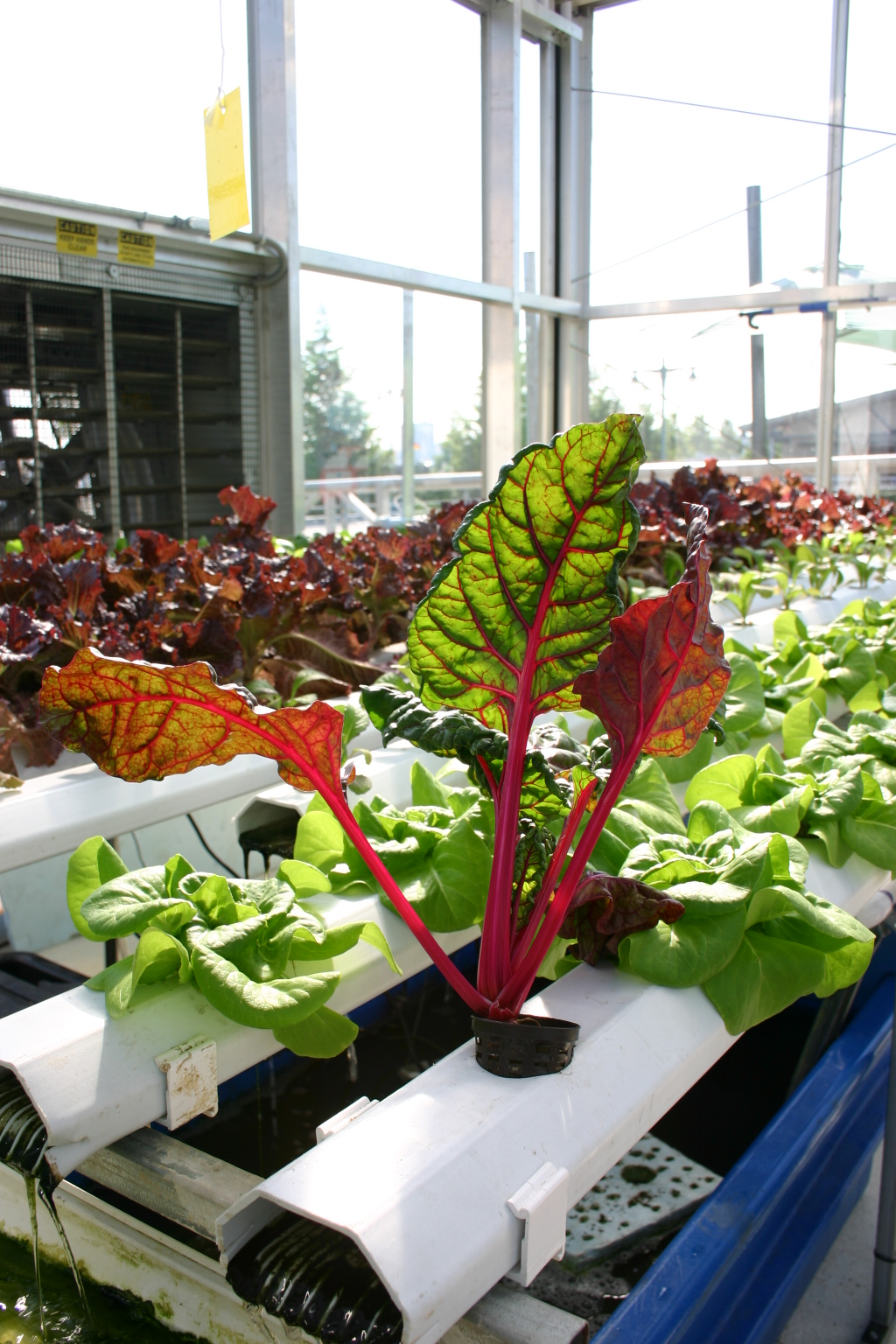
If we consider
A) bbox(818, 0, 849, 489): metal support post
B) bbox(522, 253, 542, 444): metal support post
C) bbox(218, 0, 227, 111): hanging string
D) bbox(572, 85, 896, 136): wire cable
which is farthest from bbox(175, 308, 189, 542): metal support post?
bbox(572, 85, 896, 136): wire cable

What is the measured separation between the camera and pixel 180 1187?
0.58m

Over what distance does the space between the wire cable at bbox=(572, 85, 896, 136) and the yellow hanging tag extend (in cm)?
588

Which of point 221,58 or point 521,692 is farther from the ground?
point 221,58

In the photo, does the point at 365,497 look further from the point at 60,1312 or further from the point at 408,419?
the point at 60,1312

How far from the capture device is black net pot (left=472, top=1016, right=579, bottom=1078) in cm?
59

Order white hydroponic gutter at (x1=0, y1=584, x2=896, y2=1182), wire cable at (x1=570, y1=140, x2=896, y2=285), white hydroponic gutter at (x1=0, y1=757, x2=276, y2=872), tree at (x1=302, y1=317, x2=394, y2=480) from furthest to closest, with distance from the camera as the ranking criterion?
wire cable at (x1=570, y1=140, x2=896, y2=285) < tree at (x1=302, y1=317, x2=394, y2=480) < white hydroponic gutter at (x1=0, y1=757, x2=276, y2=872) < white hydroponic gutter at (x1=0, y1=584, x2=896, y2=1182)

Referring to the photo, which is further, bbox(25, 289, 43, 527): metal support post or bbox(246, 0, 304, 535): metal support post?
bbox(246, 0, 304, 535): metal support post

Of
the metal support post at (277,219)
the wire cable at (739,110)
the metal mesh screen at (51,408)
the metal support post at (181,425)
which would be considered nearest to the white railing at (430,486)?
the metal support post at (277,219)

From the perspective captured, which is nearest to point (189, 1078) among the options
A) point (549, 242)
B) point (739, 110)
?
point (739, 110)

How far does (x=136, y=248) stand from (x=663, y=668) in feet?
→ 10.8

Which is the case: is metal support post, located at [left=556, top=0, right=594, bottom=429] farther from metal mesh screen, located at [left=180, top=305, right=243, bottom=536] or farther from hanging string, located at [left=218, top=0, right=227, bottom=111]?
hanging string, located at [left=218, top=0, right=227, bottom=111]

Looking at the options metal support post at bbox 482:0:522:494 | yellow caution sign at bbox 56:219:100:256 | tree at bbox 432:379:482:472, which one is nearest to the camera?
yellow caution sign at bbox 56:219:100:256

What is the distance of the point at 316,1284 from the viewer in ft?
1.57

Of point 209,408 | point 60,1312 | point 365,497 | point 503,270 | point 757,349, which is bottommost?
point 60,1312
